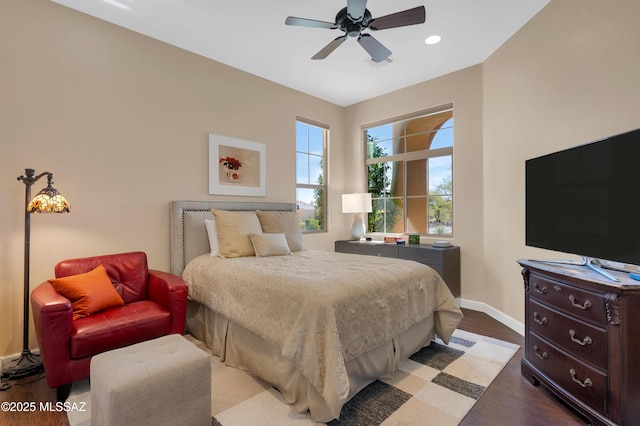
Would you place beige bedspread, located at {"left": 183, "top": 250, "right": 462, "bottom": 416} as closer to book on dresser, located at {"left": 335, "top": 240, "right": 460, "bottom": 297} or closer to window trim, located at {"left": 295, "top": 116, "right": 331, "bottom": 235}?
book on dresser, located at {"left": 335, "top": 240, "right": 460, "bottom": 297}

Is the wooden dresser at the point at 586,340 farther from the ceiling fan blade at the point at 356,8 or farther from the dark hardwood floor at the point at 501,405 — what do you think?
the ceiling fan blade at the point at 356,8

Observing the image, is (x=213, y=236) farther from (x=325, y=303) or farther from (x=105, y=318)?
(x=325, y=303)

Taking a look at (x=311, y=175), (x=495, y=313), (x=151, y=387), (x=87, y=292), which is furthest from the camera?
(x=311, y=175)

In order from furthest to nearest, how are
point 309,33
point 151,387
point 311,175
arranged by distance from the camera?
point 311,175, point 309,33, point 151,387

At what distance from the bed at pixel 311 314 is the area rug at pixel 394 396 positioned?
8cm

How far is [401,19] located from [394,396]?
274 cm

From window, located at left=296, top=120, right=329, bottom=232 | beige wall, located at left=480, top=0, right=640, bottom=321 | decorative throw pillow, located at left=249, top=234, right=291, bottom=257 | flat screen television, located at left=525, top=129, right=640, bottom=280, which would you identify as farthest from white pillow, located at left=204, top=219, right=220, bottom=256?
beige wall, located at left=480, top=0, right=640, bottom=321

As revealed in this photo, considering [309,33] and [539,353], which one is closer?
[539,353]

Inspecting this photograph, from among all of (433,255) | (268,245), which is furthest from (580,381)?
(268,245)

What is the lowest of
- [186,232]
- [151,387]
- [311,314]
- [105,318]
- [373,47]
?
[151,387]

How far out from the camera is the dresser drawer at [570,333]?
1.68m

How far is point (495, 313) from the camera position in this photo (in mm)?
3625

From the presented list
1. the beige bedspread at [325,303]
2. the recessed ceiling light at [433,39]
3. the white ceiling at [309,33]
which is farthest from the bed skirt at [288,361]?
the recessed ceiling light at [433,39]

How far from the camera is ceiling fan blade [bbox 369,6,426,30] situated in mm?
2287
